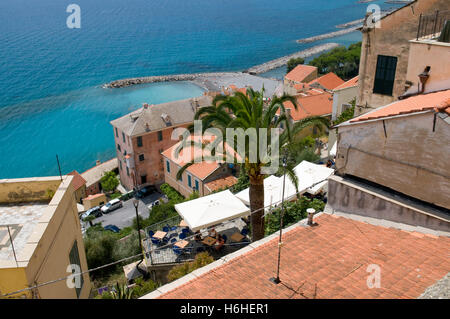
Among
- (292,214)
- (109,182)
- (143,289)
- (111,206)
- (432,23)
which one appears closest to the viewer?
(143,289)

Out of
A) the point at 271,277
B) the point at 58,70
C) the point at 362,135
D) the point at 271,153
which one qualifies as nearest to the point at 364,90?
the point at 271,153

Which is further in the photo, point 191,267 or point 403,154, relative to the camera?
point 191,267

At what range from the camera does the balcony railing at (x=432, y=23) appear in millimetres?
14664

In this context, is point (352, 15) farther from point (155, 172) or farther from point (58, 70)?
point (155, 172)

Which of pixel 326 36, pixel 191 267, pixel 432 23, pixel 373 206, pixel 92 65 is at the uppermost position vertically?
pixel 432 23

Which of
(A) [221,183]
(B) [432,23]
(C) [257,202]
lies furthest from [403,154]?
(A) [221,183]

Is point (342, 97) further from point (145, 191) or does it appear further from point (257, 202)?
point (145, 191)

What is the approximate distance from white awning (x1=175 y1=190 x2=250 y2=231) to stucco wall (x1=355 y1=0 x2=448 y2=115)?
7317 mm

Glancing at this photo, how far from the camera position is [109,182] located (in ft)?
156

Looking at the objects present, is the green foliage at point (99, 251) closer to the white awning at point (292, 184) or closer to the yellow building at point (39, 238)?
the white awning at point (292, 184)

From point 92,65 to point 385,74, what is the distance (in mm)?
115445

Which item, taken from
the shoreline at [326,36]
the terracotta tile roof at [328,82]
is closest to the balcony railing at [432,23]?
the terracotta tile roof at [328,82]

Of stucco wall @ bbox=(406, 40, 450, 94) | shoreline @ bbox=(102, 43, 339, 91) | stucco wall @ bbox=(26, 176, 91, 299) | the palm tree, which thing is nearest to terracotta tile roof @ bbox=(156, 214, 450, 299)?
stucco wall @ bbox=(26, 176, 91, 299)

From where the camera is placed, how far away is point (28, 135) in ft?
235
